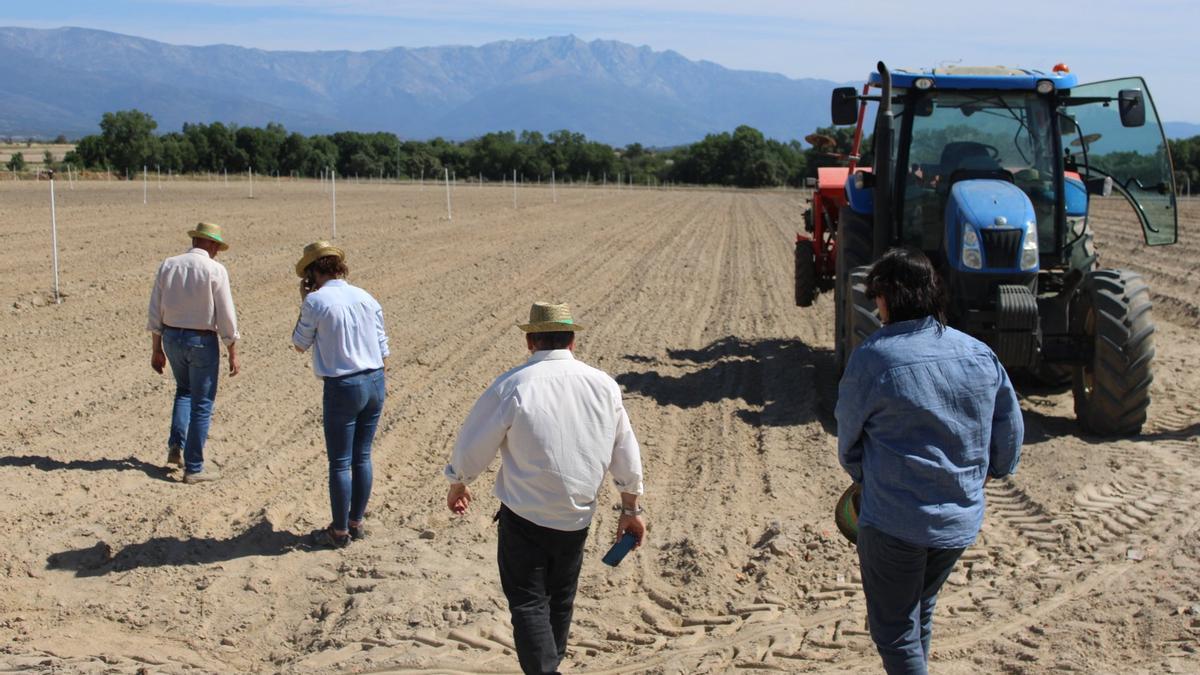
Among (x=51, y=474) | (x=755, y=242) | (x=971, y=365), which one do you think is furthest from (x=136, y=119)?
(x=971, y=365)

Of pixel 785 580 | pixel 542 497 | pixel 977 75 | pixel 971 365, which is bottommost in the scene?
pixel 785 580

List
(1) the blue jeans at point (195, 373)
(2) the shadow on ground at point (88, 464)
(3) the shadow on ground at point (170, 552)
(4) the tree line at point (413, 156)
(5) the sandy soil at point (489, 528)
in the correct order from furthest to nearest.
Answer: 1. (4) the tree line at point (413, 156)
2. (2) the shadow on ground at point (88, 464)
3. (1) the blue jeans at point (195, 373)
4. (3) the shadow on ground at point (170, 552)
5. (5) the sandy soil at point (489, 528)

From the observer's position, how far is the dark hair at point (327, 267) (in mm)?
5898

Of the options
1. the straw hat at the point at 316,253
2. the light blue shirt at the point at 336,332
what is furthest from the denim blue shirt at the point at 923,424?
the straw hat at the point at 316,253

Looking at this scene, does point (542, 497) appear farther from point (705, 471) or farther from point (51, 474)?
point (51, 474)

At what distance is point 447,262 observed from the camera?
18484 millimetres

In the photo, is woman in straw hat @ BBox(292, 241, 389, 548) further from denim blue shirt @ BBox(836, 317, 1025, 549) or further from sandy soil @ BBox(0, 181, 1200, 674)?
denim blue shirt @ BBox(836, 317, 1025, 549)

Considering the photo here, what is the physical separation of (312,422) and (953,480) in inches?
229

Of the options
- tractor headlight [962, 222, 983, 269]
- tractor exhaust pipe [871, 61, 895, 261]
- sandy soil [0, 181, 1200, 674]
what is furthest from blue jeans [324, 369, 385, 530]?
tractor exhaust pipe [871, 61, 895, 261]

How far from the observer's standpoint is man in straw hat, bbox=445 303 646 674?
12.9 feet

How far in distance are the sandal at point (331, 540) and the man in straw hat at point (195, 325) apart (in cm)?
130

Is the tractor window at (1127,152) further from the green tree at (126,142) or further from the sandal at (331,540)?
the green tree at (126,142)

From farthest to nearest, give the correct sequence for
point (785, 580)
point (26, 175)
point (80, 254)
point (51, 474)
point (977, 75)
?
1. point (26, 175)
2. point (80, 254)
3. point (977, 75)
4. point (51, 474)
5. point (785, 580)

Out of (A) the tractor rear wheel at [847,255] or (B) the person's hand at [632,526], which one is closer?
(B) the person's hand at [632,526]
